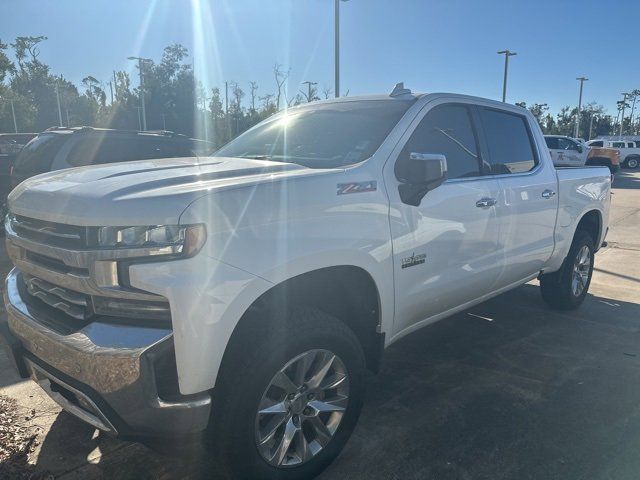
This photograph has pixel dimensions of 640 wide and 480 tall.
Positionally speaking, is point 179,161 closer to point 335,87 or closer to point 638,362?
point 638,362

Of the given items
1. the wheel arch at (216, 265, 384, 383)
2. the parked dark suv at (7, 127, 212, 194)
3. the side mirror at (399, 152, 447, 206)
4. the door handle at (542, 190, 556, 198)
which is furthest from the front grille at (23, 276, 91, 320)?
the parked dark suv at (7, 127, 212, 194)

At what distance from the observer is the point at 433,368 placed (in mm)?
3988

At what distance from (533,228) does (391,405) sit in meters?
1.92

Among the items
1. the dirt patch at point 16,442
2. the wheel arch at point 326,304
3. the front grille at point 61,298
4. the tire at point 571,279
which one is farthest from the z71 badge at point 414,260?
the tire at point 571,279

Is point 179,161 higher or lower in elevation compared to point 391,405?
higher

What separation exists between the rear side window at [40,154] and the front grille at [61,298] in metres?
4.96

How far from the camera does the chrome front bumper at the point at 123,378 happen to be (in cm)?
196

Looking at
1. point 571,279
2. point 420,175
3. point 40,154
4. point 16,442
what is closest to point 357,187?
point 420,175

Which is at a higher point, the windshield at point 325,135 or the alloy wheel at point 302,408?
the windshield at point 325,135

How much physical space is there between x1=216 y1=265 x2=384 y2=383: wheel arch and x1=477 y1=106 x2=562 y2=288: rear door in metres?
1.42

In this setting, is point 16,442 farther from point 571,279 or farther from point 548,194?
point 571,279

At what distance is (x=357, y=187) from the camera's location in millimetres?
2627

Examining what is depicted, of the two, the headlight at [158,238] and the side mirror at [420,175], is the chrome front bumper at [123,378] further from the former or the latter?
the side mirror at [420,175]

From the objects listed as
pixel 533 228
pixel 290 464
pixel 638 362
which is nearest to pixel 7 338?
pixel 290 464
